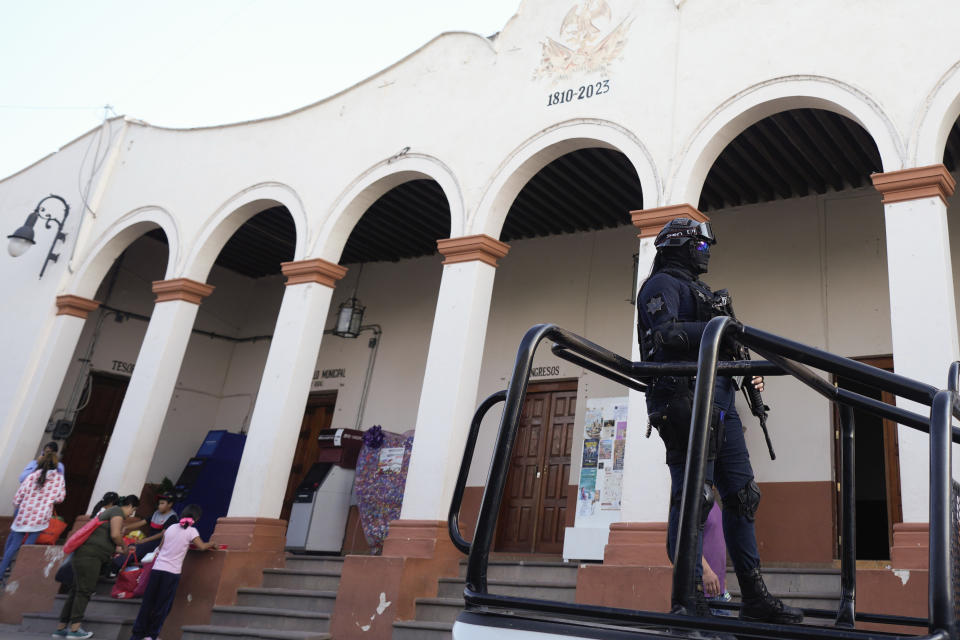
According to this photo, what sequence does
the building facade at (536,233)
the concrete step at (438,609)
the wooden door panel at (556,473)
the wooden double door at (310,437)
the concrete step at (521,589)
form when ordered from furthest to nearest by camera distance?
1. the wooden double door at (310,437)
2. the wooden door panel at (556,473)
3. the concrete step at (438,609)
4. the concrete step at (521,589)
5. the building facade at (536,233)

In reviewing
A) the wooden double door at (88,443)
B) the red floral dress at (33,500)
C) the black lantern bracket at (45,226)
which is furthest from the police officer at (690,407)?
the wooden double door at (88,443)

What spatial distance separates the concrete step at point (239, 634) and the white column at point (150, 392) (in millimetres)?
2630

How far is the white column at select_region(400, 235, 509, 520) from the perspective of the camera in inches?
299

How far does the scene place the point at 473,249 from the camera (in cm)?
826

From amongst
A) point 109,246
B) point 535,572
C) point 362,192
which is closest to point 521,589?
point 535,572

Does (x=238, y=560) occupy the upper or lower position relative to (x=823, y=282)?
lower

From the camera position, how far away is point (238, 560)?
27.2ft

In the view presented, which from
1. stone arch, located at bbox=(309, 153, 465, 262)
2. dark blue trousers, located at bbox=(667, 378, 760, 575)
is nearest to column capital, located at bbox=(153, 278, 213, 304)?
stone arch, located at bbox=(309, 153, 465, 262)

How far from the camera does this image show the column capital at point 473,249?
824cm

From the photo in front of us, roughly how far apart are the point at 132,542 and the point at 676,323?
829 centimetres

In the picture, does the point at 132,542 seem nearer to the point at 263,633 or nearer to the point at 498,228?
the point at 263,633

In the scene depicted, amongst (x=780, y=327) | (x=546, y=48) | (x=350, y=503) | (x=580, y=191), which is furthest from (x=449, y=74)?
(x=350, y=503)

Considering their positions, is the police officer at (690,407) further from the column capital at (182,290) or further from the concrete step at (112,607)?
the column capital at (182,290)

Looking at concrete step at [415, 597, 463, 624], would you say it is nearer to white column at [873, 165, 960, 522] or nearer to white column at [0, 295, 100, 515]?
white column at [873, 165, 960, 522]
